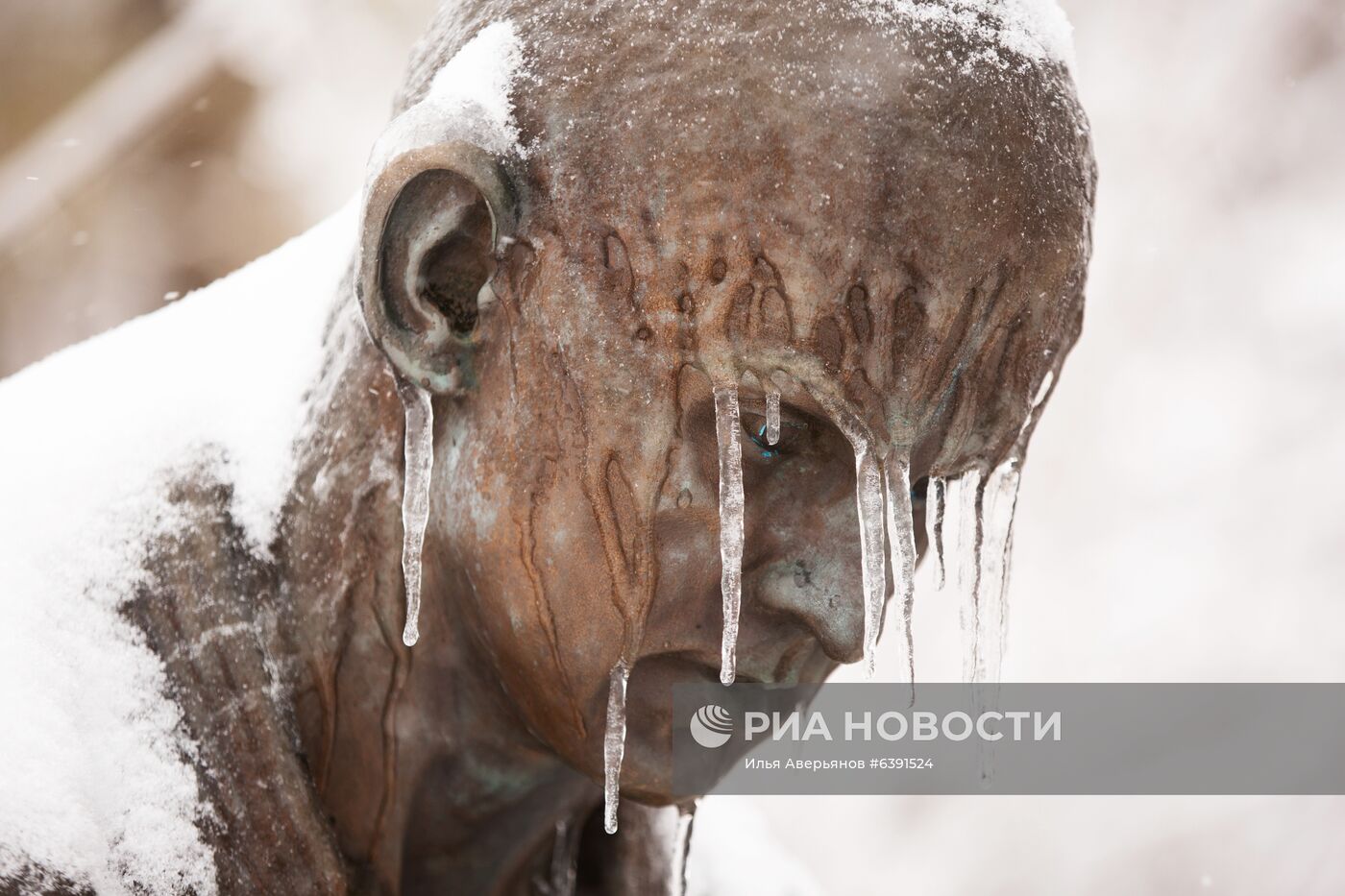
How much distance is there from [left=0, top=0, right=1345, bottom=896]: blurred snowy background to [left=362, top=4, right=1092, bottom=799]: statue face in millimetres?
2351

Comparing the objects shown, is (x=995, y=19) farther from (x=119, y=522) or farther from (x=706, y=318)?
(x=119, y=522)

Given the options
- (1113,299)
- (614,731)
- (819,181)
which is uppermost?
(1113,299)

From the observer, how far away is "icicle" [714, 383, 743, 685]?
100 cm

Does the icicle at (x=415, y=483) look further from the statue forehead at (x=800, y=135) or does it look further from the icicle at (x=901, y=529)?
the icicle at (x=901, y=529)

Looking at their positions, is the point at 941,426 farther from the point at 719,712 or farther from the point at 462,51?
the point at 462,51

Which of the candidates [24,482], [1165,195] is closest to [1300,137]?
[1165,195]

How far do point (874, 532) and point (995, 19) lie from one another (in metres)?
0.34

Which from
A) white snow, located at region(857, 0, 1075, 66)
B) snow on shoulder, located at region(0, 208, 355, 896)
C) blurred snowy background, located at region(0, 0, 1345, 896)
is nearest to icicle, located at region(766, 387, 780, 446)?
white snow, located at region(857, 0, 1075, 66)

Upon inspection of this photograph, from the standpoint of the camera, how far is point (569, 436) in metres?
1.06

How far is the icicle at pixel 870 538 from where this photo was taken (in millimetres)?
1007

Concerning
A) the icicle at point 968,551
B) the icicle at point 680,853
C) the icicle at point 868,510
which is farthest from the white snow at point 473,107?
the icicle at point 680,853

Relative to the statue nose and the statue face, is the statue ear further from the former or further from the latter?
the statue nose

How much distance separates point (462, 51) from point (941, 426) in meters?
0.41

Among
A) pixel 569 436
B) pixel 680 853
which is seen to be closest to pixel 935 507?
pixel 569 436
